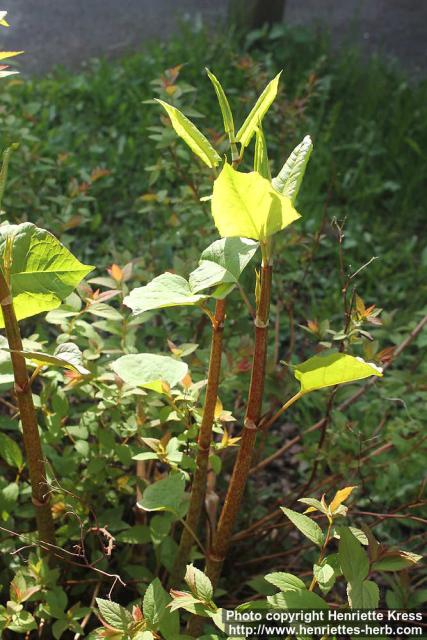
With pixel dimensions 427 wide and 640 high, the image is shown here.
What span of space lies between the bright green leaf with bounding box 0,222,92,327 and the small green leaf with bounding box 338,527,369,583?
551 mm

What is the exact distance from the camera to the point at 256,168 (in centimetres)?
99

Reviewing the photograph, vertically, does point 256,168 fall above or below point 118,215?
above

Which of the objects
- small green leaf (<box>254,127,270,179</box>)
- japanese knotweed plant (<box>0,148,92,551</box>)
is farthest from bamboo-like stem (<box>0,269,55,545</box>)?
small green leaf (<box>254,127,270,179</box>)

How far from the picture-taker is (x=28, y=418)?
1194 mm

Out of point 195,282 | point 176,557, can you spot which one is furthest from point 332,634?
point 195,282

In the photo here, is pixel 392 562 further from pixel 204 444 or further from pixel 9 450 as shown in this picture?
pixel 9 450

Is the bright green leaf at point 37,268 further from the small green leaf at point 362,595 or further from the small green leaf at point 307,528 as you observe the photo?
the small green leaf at point 362,595

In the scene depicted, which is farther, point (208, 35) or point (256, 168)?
point (208, 35)

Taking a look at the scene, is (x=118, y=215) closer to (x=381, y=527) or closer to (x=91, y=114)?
(x=91, y=114)

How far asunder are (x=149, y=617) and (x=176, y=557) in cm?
30

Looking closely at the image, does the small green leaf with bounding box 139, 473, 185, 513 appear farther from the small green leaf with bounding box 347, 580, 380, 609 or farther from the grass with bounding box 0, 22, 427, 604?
the grass with bounding box 0, 22, 427, 604

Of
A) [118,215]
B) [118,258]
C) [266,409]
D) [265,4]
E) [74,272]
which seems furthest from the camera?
[265,4]

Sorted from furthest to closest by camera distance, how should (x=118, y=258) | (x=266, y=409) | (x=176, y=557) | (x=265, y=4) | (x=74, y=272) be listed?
(x=265, y=4) < (x=118, y=258) < (x=266, y=409) < (x=176, y=557) < (x=74, y=272)

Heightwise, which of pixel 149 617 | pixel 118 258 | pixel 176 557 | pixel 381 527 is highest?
pixel 118 258
